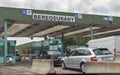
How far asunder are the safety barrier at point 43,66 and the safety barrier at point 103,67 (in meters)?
3.81

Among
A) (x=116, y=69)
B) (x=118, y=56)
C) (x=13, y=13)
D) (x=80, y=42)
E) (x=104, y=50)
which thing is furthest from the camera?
(x=80, y=42)

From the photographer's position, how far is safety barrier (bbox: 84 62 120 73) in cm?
1432

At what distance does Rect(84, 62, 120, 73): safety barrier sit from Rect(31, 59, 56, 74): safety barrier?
3.81 metres

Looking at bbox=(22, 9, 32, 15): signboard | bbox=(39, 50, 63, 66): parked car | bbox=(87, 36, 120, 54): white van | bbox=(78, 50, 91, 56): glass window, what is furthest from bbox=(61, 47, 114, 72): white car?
bbox=(22, 9, 32, 15): signboard

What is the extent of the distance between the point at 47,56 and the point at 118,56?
10.4m

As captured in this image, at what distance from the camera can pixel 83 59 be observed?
19.1 metres

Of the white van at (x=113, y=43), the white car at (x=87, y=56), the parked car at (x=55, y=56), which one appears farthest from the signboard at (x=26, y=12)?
the white car at (x=87, y=56)

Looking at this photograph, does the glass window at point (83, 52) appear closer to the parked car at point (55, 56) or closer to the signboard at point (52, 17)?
the parked car at point (55, 56)

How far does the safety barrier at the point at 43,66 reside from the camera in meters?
18.4

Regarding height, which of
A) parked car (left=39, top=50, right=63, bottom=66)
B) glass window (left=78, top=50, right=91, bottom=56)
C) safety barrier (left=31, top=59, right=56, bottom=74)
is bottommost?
safety barrier (left=31, top=59, right=56, bottom=74)

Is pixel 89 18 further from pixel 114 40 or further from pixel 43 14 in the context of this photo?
pixel 114 40

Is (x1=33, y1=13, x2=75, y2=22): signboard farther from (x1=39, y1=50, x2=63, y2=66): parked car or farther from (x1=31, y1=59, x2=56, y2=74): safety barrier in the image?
(x1=31, y1=59, x2=56, y2=74): safety barrier

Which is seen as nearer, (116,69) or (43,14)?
(116,69)

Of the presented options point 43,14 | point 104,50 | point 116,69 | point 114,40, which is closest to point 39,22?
point 43,14
